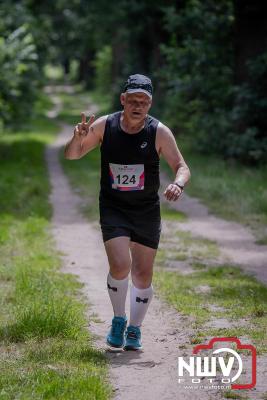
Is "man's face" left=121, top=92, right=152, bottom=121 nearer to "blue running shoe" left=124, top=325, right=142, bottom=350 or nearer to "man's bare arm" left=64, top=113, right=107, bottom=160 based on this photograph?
"man's bare arm" left=64, top=113, right=107, bottom=160

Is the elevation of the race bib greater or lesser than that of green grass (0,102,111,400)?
greater

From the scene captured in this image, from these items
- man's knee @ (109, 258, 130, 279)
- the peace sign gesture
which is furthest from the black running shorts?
the peace sign gesture

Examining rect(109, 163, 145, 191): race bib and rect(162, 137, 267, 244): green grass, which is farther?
rect(162, 137, 267, 244): green grass

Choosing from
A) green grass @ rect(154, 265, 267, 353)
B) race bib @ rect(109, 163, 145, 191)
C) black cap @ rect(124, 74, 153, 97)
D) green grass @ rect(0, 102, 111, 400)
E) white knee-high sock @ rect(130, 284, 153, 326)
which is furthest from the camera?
green grass @ rect(154, 265, 267, 353)

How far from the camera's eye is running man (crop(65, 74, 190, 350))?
5859 mm

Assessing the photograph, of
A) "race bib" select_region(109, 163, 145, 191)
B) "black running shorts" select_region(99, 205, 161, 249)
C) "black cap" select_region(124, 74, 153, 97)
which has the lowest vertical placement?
"black running shorts" select_region(99, 205, 161, 249)

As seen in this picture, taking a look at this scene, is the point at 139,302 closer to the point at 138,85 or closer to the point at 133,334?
the point at 133,334

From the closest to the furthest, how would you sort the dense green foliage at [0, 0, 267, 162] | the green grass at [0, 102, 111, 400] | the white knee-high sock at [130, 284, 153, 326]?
the green grass at [0, 102, 111, 400] → the white knee-high sock at [130, 284, 153, 326] → the dense green foliage at [0, 0, 267, 162]

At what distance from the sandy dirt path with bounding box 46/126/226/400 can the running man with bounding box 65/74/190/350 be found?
304mm

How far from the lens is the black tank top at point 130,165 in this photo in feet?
19.3

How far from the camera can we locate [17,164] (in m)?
21.8

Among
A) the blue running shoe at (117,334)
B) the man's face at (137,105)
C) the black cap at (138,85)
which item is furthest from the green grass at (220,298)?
the black cap at (138,85)

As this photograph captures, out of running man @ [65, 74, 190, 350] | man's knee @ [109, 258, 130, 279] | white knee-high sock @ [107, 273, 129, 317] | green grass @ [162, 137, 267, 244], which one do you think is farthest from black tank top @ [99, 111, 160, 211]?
A: green grass @ [162, 137, 267, 244]

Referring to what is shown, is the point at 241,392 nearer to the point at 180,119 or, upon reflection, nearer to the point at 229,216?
the point at 229,216
